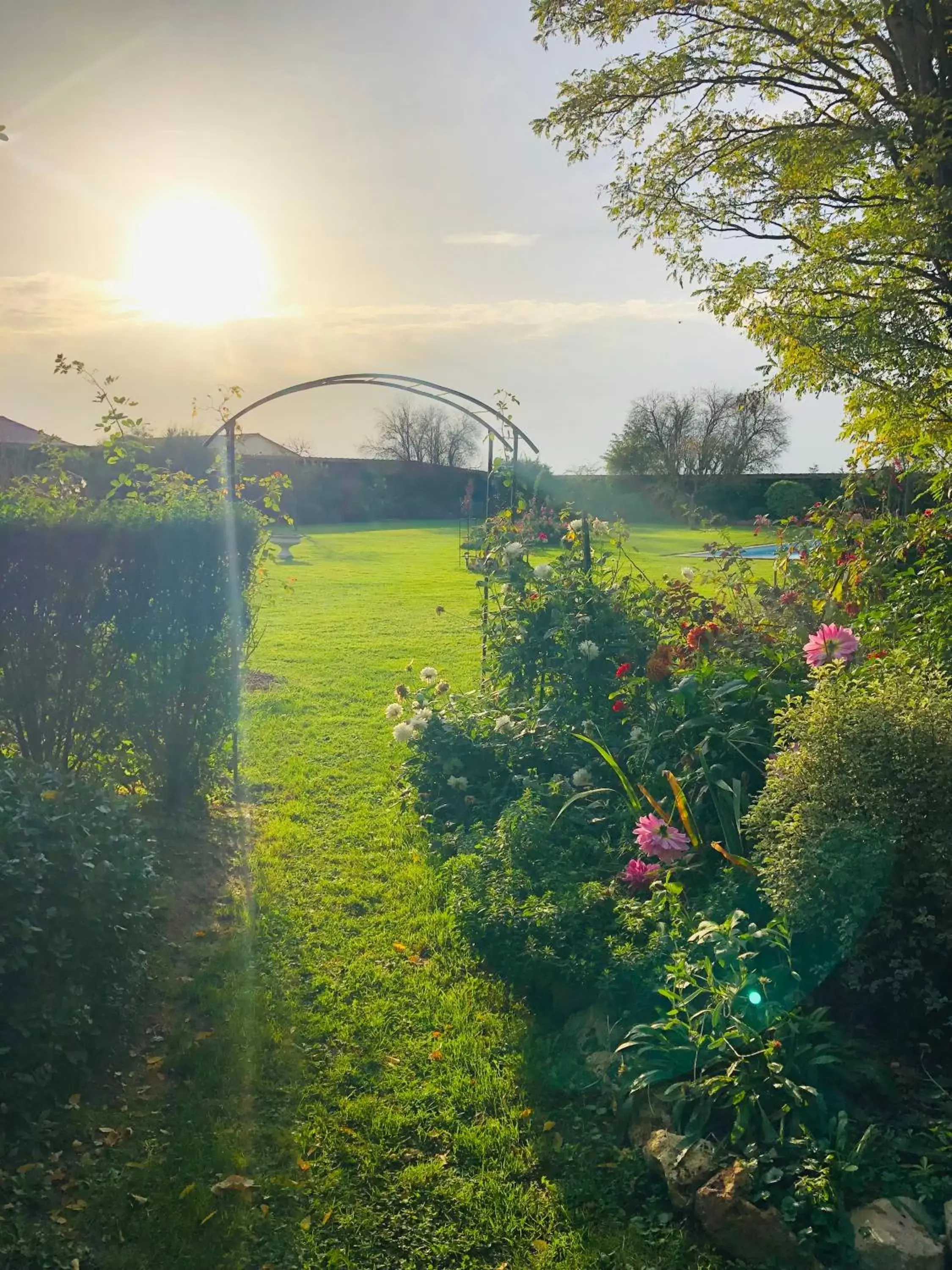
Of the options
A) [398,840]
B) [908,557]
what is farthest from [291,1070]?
[908,557]

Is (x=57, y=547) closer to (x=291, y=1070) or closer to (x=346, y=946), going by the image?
(x=346, y=946)

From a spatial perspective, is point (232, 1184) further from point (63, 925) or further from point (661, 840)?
point (661, 840)

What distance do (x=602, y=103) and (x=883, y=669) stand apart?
5311mm

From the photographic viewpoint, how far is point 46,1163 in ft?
8.18

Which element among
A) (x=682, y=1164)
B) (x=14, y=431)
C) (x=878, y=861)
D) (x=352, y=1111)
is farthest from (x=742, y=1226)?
(x=14, y=431)

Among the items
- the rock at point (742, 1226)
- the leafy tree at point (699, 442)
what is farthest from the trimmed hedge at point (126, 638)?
the leafy tree at point (699, 442)

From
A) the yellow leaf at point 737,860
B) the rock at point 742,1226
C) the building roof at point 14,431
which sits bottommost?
the rock at point 742,1226

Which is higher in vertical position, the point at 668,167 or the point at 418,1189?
the point at 668,167

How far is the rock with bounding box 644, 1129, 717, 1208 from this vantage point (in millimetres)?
2344

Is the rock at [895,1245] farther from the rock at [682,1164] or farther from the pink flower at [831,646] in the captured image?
the pink flower at [831,646]

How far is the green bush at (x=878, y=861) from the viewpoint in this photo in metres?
2.68

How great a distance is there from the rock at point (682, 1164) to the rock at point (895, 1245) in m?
0.36

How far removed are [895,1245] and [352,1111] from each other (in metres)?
1.56

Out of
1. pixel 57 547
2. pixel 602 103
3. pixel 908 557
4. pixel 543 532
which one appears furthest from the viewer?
pixel 543 532
